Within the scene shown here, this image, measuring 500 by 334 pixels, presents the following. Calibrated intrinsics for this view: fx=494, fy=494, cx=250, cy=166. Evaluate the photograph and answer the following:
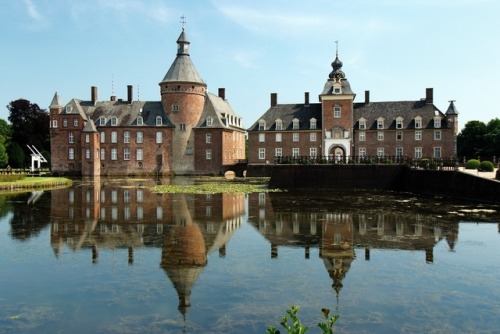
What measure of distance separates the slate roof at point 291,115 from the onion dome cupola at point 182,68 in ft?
32.1

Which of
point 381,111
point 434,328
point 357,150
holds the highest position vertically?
point 381,111

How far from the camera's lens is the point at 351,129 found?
51438mm

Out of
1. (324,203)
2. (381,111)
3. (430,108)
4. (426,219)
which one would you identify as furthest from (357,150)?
(426,219)

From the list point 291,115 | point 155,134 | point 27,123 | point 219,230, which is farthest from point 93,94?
point 219,230

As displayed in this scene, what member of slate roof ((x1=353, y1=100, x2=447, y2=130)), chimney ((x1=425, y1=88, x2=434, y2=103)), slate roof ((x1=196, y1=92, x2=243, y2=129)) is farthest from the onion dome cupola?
chimney ((x1=425, y1=88, x2=434, y2=103))

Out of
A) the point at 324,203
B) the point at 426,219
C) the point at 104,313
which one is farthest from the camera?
the point at 324,203

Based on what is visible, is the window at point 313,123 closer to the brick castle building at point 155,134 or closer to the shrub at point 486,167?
the brick castle building at point 155,134

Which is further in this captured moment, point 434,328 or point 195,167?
point 195,167

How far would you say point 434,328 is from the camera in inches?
287

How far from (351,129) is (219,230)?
37708 millimetres

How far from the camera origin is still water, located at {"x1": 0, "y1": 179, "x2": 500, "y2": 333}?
7.64m

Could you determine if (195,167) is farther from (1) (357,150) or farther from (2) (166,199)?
(2) (166,199)

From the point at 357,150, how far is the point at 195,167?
64.2 feet

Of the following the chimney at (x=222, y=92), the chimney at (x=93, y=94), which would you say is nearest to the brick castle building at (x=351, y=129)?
the chimney at (x=222, y=92)
